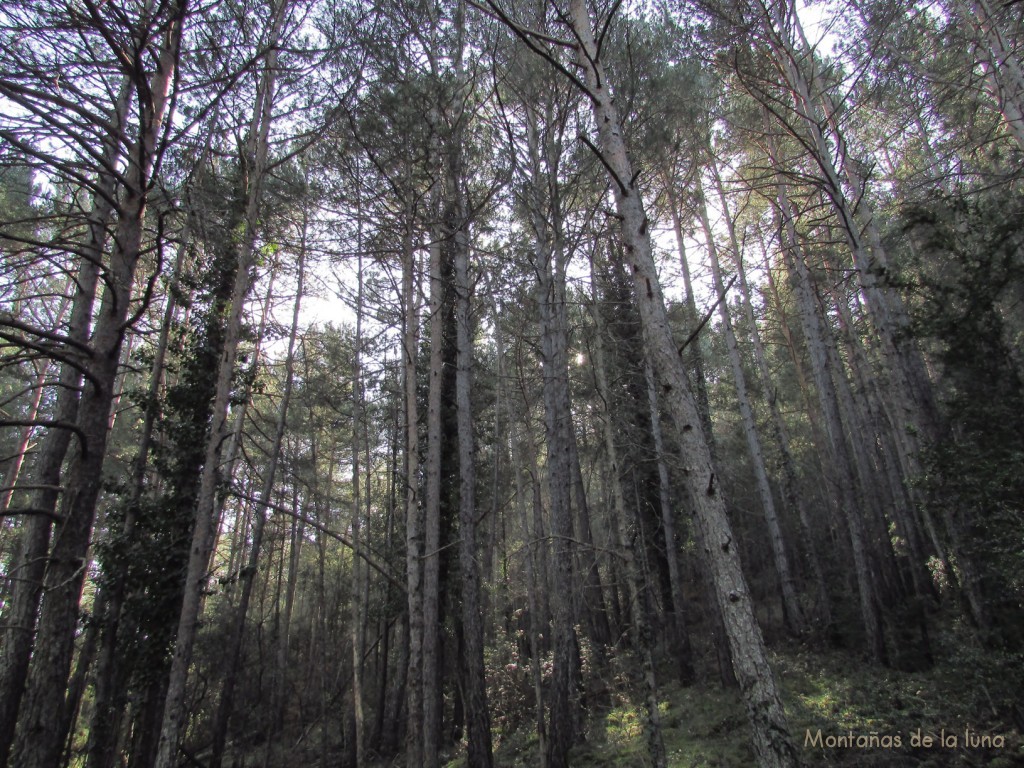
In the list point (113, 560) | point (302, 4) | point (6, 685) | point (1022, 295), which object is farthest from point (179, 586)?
point (1022, 295)

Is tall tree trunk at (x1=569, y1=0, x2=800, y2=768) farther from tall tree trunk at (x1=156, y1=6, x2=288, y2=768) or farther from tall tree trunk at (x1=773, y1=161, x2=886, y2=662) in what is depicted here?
tall tree trunk at (x1=773, y1=161, x2=886, y2=662)

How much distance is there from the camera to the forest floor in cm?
485

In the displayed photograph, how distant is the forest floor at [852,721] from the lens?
4848 mm

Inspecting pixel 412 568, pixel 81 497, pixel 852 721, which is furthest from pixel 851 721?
pixel 81 497

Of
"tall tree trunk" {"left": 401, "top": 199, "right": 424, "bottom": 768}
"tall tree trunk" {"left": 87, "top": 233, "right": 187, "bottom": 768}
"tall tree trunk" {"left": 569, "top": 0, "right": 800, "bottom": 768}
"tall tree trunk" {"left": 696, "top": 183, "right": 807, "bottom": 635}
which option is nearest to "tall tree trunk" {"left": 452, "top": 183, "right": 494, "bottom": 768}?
"tall tree trunk" {"left": 401, "top": 199, "right": 424, "bottom": 768}

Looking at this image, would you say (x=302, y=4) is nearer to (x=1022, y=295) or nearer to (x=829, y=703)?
(x=1022, y=295)

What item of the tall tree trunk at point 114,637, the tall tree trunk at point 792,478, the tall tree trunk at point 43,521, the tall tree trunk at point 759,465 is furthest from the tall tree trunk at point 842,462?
the tall tree trunk at point 114,637

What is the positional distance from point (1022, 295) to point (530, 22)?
7.78 meters

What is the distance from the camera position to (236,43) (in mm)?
5383

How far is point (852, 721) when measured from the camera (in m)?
6.14

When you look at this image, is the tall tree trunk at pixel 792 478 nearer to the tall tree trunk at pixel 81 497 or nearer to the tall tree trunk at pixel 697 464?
the tall tree trunk at pixel 697 464

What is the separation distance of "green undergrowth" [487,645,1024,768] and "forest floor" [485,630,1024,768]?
1 cm

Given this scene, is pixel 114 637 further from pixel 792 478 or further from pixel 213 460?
pixel 792 478

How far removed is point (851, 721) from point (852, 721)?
1cm
